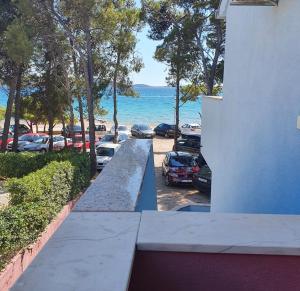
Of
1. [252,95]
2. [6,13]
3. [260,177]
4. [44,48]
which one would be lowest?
[260,177]

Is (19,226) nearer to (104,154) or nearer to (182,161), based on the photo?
(182,161)

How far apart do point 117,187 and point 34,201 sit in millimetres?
7737

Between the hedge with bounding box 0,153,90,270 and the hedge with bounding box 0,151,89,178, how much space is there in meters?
2.69

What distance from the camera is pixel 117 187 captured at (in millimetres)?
3484

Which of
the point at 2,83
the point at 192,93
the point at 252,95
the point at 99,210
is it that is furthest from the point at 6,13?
the point at 99,210

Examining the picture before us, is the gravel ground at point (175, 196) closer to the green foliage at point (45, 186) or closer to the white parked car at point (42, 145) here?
the green foliage at point (45, 186)

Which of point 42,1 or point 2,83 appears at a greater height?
point 42,1

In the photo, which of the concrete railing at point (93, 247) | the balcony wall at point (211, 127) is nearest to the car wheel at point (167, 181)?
the balcony wall at point (211, 127)

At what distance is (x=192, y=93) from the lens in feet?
114

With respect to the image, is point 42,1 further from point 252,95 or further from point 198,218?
point 198,218

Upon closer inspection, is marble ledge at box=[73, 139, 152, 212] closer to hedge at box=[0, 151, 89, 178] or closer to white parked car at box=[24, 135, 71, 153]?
hedge at box=[0, 151, 89, 178]

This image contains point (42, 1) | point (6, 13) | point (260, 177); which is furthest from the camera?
point (6, 13)

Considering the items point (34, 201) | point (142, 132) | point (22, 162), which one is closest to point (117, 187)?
point (34, 201)

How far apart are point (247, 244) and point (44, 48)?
2346 centimetres
